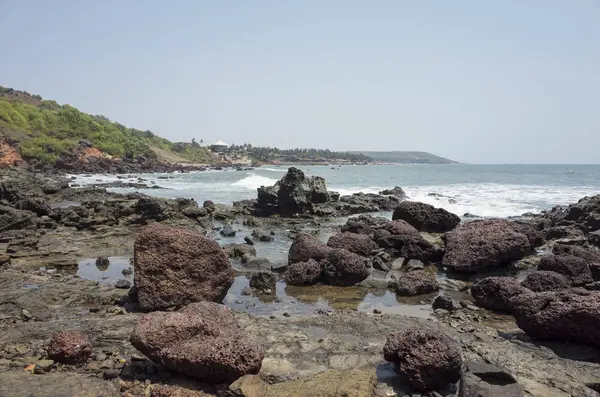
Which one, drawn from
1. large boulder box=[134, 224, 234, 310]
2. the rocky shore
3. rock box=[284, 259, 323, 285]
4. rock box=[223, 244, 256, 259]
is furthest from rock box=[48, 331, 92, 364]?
rock box=[223, 244, 256, 259]

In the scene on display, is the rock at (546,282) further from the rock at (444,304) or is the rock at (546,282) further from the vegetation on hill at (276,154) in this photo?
the vegetation on hill at (276,154)

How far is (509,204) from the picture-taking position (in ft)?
94.2

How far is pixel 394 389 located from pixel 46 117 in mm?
82873

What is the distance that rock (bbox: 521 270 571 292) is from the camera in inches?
350

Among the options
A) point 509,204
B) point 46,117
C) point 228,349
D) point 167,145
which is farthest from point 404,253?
point 167,145

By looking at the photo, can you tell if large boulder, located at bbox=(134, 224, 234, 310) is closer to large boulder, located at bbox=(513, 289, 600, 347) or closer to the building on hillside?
large boulder, located at bbox=(513, 289, 600, 347)

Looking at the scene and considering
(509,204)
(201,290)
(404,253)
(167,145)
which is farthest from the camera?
(167,145)

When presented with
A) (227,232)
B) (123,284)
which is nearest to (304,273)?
(123,284)

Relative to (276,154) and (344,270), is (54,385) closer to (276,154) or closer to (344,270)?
(344,270)

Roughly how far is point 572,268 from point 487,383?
6394 millimetres

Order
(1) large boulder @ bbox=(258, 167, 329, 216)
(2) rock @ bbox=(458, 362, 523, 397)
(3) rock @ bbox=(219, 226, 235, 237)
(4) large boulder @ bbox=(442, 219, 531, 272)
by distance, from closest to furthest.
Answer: (2) rock @ bbox=(458, 362, 523, 397) → (4) large boulder @ bbox=(442, 219, 531, 272) → (3) rock @ bbox=(219, 226, 235, 237) → (1) large boulder @ bbox=(258, 167, 329, 216)

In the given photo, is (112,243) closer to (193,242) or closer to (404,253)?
(193,242)

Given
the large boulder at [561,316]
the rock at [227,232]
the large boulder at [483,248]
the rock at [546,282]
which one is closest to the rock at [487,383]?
the large boulder at [561,316]

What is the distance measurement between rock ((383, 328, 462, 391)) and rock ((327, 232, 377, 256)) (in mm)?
7118
